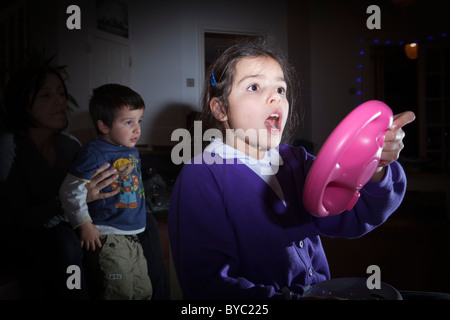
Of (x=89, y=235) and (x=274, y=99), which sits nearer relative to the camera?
(x=274, y=99)

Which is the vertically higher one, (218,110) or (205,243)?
(218,110)

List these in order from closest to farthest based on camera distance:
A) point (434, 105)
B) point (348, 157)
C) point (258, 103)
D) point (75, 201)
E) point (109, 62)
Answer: point (348, 157), point (258, 103), point (75, 201), point (109, 62), point (434, 105)

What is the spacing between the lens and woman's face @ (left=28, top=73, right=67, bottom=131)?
67 cm

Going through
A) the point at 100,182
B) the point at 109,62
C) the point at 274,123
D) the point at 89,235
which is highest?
the point at 109,62

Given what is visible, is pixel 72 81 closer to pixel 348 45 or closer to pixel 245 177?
pixel 245 177

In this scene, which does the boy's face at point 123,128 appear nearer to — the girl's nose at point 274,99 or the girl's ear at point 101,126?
the girl's ear at point 101,126

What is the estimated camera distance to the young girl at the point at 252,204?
42 centimetres

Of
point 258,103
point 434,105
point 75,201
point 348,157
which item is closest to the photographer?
point 348,157

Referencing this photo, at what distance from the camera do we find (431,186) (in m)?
2.28

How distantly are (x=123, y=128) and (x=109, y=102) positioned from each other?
6 centimetres

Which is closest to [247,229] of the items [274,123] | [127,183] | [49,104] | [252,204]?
[252,204]

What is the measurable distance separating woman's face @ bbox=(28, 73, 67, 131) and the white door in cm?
8

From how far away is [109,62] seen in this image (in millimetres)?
753

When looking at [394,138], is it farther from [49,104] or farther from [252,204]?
[49,104]
